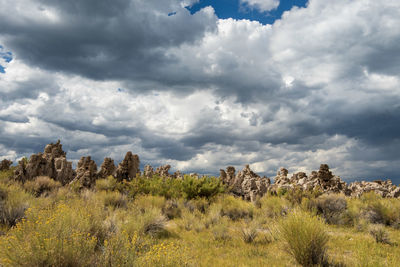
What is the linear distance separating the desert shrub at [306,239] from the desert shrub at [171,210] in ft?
28.3

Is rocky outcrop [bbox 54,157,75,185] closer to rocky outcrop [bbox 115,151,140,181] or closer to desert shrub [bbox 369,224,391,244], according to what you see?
rocky outcrop [bbox 115,151,140,181]

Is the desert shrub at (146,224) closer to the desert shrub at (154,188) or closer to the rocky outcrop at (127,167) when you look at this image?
the desert shrub at (154,188)

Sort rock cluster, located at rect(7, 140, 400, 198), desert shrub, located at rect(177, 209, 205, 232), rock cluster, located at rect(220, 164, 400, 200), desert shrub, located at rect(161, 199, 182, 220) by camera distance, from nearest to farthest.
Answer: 1. desert shrub, located at rect(177, 209, 205, 232)
2. desert shrub, located at rect(161, 199, 182, 220)
3. rock cluster, located at rect(7, 140, 400, 198)
4. rock cluster, located at rect(220, 164, 400, 200)

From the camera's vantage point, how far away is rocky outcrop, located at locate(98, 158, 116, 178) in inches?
867

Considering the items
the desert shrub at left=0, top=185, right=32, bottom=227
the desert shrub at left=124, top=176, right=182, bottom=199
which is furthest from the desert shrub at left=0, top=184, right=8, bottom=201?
the desert shrub at left=124, top=176, right=182, bottom=199

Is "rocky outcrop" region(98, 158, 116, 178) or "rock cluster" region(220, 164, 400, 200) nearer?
"rock cluster" region(220, 164, 400, 200)

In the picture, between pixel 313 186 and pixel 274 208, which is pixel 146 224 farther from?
pixel 313 186

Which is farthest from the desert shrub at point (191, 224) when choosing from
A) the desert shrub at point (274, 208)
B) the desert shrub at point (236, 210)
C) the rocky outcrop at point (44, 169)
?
the rocky outcrop at point (44, 169)

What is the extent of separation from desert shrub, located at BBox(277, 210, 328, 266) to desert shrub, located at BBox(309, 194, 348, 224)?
327 inches

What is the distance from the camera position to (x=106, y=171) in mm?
22297

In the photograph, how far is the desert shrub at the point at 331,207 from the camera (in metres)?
14.2

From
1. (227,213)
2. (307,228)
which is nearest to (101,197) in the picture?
(227,213)

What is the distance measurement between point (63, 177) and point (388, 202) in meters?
23.0

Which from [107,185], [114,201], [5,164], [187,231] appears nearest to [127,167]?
[107,185]
